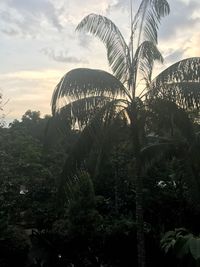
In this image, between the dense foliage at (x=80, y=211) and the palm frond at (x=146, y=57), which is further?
the dense foliage at (x=80, y=211)

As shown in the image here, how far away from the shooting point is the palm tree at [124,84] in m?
11.4

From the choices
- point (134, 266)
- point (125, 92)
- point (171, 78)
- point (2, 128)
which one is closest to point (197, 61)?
point (171, 78)

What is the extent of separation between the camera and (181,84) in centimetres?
1147

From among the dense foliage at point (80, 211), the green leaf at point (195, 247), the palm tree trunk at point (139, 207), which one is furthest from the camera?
the dense foliage at point (80, 211)

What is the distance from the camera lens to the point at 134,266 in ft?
54.5

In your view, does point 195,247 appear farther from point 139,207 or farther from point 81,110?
point 81,110

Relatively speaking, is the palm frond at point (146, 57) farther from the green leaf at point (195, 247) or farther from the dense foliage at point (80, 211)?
the green leaf at point (195, 247)

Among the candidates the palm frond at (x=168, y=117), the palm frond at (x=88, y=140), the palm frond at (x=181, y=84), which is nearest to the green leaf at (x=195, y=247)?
the palm frond at (x=181, y=84)

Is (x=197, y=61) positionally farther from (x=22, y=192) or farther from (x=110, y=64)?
(x=22, y=192)

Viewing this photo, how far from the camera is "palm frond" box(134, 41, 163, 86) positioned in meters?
12.4

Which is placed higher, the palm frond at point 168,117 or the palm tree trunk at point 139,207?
the palm frond at point 168,117

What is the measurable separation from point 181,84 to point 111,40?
2.27 m

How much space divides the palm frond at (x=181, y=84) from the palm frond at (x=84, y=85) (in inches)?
39.6

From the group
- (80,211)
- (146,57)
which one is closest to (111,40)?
(146,57)
